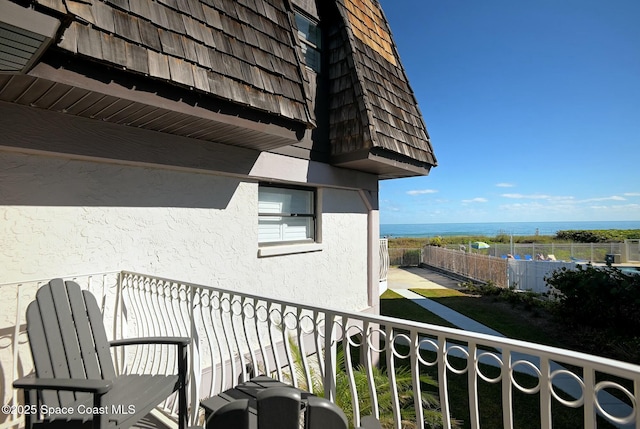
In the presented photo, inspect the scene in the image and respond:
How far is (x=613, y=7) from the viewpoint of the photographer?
11648 millimetres

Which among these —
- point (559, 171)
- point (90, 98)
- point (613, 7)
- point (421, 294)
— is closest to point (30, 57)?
point (90, 98)

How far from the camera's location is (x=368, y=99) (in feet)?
17.8

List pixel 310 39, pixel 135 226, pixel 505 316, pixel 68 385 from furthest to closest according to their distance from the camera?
pixel 505 316, pixel 310 39, pixel 135 226, pixel 68 385

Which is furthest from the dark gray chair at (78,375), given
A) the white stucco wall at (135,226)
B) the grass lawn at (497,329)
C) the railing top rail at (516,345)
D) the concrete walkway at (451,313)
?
the concrete walkway at (451,313)

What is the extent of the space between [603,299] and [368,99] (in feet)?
25.0

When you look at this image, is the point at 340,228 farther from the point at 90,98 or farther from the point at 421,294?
the point at 421,294

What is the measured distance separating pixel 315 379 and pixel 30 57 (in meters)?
4.58

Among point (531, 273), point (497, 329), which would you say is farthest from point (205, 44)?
point (531, 273)

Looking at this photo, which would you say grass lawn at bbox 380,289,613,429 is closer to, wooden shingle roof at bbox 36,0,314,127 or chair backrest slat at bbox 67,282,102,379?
chair backrest slat at bbox 67,282,102,379

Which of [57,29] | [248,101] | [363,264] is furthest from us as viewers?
[363,264]

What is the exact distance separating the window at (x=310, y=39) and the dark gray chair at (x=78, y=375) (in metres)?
5.43

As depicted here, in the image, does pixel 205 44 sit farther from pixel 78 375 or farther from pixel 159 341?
pixel 78 375

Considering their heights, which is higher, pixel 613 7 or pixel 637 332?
pixel 613 7

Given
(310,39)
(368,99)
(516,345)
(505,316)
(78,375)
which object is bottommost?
(505,316)
